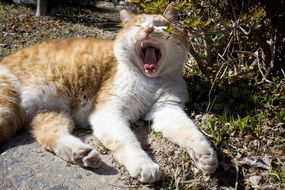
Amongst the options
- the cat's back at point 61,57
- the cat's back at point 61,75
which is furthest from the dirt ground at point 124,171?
the cat's back at point 61,57

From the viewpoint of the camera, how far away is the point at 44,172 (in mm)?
3127

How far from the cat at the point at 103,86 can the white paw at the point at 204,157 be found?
0.97 ft

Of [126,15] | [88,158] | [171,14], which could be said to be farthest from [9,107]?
[171,14]

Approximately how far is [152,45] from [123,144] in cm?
101

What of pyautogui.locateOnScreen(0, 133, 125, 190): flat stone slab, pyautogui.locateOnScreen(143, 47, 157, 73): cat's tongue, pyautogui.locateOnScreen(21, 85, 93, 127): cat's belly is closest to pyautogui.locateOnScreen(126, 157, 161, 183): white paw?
pyautogui.locateOnScreen(0, 133, 125, 190): flat stone slab

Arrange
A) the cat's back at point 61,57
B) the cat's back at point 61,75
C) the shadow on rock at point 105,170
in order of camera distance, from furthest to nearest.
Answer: the cat's back at point 61,57 → the cat's back at point 61,75 → the shadow on rock at point 105,170

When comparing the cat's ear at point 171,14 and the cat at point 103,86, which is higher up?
the cat's ear at point 171,14

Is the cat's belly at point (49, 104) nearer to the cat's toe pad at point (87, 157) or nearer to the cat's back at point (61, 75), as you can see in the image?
the cat's back at point (61, 75)

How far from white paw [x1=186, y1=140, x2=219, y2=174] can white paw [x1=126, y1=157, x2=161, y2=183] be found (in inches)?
11.1

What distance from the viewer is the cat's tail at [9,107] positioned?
132 inches

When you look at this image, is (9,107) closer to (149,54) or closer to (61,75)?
(61,75)

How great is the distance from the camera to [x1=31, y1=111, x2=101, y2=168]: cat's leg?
306cm

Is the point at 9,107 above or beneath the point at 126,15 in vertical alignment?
beneath

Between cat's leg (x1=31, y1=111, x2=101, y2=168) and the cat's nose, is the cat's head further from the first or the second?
cat's leg (x1=31, y1=111, x2=101, y2=168)
